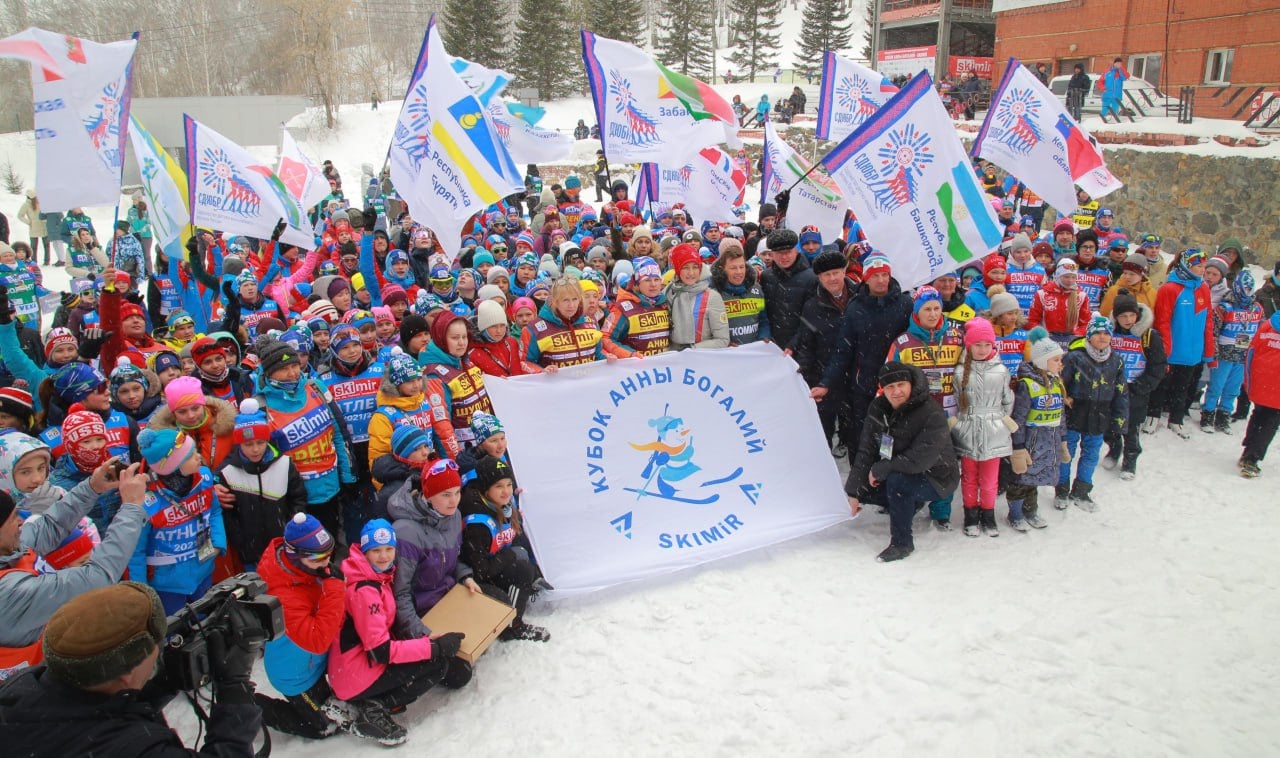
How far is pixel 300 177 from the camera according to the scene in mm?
11438

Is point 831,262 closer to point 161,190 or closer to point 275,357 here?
point 275,357

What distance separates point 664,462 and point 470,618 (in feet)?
6.08

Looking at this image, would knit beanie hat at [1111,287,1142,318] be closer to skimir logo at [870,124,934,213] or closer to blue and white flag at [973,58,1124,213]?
blue and white flag at [973,58,1124,213]

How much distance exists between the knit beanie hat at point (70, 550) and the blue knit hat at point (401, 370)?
1.77 meters

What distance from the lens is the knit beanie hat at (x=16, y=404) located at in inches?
159

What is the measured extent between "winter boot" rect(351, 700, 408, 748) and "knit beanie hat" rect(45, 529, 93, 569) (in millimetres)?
1520

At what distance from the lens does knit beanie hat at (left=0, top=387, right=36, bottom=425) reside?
13.3 ft

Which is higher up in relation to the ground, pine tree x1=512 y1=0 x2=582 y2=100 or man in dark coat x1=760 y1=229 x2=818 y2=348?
pine tree x1=512 y1=0 x2=582 y2=100

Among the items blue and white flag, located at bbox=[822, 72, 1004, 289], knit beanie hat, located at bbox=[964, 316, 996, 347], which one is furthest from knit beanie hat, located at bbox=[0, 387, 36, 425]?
knit beanie hat, located at bbox=[964, 316, 996, 347]

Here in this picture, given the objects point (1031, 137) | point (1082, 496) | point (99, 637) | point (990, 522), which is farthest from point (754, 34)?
point (99, 637)

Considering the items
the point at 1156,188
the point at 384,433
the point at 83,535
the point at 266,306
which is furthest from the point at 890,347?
the point at 1156,188

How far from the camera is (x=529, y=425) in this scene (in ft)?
16.6

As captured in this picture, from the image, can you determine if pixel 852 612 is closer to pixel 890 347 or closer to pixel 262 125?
pixel 890 347

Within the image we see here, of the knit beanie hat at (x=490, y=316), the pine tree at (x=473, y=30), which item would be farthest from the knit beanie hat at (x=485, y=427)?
the pine tree at (x=473, y=30)
